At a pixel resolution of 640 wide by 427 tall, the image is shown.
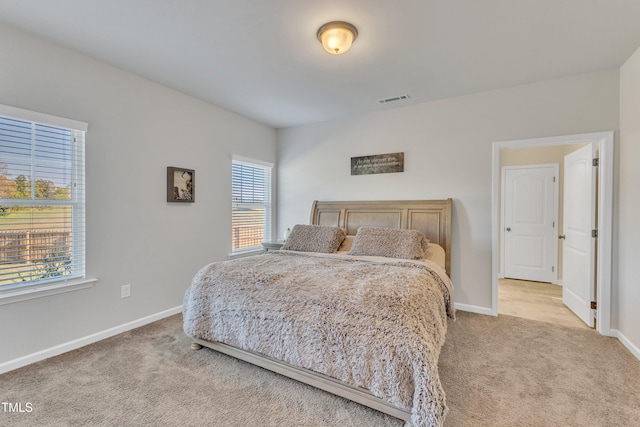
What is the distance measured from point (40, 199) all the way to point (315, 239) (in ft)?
8.22

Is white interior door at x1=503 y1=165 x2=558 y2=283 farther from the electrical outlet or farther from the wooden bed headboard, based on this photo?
the electrical outlet

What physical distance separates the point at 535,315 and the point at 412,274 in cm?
215

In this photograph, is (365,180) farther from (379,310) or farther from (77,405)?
(77,405)

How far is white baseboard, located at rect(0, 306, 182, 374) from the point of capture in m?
2.12

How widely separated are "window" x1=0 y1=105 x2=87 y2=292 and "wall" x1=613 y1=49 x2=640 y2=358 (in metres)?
4.76

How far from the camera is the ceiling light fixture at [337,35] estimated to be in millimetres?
2025

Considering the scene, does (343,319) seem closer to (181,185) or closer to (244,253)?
(181,185)

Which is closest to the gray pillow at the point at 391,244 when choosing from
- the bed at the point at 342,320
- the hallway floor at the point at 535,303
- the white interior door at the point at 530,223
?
the bed at the point at 342,320

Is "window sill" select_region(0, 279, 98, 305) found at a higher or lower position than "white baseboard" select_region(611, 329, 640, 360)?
higher

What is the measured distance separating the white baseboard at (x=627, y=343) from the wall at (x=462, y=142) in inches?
40.3

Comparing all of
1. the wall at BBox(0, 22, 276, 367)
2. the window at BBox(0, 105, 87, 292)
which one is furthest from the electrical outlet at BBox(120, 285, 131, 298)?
the window at BBox(0, 105, 87, 292)

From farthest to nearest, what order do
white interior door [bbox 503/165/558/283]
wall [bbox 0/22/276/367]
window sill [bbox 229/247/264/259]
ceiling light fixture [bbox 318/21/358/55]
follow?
white interior door [bbox 503/165/558/283], window sill [bbox 229/247/264/259], wall [bbox 0/22/276/367], ceiling light fixture [bbox 318/21/358/55]

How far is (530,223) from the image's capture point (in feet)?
15.5

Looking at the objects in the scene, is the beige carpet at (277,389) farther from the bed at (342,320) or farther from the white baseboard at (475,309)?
the white baseboard at (475,309)
